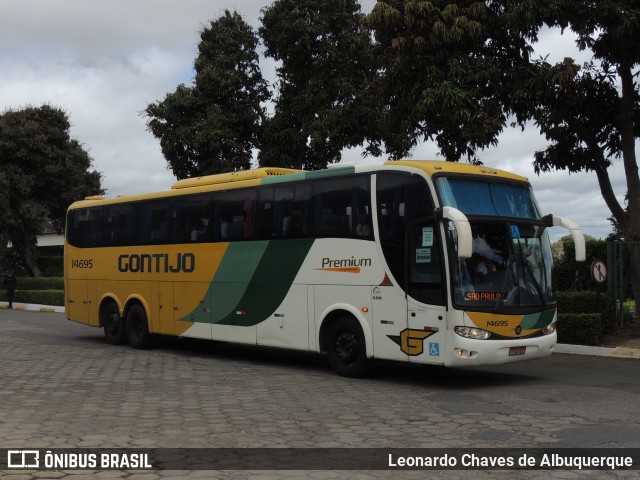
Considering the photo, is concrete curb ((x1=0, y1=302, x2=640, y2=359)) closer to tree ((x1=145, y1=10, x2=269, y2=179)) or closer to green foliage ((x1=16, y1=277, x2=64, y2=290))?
tree ((x1=145, y1=10, x2=269, y2=179))

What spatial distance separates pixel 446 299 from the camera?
33.7 feet

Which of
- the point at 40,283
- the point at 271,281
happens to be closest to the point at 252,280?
the point at 271,281

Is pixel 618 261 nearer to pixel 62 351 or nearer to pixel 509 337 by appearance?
pixel 509 337

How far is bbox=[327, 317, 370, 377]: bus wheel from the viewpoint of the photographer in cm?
1152

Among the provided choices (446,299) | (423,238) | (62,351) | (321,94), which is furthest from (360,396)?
(321,94)

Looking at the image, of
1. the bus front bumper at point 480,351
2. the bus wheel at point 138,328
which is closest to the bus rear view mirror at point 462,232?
the bus front bumper at point 480,351

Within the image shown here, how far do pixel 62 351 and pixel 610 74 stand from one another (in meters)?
13.9

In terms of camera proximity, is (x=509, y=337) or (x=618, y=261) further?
(x=618, y=261)

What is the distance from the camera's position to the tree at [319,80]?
22969 mm

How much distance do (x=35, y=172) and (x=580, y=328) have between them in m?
28.8

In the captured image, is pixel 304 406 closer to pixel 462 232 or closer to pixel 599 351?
pixel 462 232

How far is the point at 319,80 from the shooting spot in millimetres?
23328

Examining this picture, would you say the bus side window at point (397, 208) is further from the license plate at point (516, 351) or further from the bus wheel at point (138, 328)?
the bus wheel at point (138, 328)

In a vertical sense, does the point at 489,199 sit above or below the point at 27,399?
above
